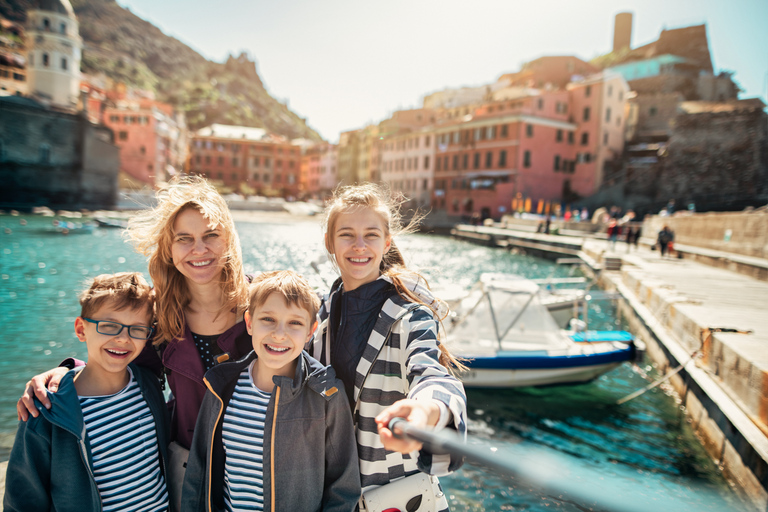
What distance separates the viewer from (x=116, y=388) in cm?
204

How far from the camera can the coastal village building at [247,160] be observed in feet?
244

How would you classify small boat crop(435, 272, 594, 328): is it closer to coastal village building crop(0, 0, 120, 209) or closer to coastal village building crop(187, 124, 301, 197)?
coastal village building crop(0, 0, 120, 209)

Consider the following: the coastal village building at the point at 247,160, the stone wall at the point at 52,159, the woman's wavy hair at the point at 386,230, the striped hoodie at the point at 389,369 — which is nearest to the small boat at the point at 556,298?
the woman's wavy hair at the point at 386,230

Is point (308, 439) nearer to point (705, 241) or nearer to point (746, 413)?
point (746, 413)

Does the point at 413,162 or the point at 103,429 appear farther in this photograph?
the point at 413,162

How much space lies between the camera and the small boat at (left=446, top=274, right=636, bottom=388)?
775 cm

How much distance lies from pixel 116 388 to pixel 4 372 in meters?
8.67

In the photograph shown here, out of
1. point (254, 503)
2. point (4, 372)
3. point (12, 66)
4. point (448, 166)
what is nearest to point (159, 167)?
point (12, 66)

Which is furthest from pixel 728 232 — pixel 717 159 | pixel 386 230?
pixel 717 159

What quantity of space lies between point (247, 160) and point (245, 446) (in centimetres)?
7908

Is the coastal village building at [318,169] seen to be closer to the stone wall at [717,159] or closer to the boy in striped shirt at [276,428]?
the stone wall at [717,159]

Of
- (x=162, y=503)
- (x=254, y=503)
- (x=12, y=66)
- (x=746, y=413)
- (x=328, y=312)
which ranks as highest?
(x=12, y=66)

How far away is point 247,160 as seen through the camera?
76062 mm

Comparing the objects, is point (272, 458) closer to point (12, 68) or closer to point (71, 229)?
point (71, 229)
